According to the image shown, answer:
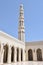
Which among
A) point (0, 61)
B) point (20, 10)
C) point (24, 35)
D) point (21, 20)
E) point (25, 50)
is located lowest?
point (0, 61)

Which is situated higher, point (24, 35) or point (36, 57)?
point (24, 35)

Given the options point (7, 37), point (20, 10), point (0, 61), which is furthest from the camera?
point (20, 10)

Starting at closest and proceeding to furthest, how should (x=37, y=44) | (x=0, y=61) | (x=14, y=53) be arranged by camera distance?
1. (x=0, y=61)
2. (x=14, y=53)
3. (x=37, y=44)

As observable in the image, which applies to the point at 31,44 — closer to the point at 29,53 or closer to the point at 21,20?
the point at 29,53

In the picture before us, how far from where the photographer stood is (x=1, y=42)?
15.2 m

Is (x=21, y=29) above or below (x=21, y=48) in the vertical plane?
above

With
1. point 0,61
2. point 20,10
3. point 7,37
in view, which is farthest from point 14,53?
point 20,10

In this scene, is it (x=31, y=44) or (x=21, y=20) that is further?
(x=21, y=20)

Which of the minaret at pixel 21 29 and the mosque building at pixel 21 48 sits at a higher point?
the minaret at pixel 21 29

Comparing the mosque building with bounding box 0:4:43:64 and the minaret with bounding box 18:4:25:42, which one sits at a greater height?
the minaret with bounding box 18:4:25:42

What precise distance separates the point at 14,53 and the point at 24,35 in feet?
25.0

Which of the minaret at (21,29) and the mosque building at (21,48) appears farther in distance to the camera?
the minaret at (21,29)

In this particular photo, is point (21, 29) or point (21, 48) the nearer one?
point (21, 48)

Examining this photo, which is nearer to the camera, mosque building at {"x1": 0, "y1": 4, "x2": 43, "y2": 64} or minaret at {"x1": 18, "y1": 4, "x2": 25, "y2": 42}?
mosque building at {"x1": 0, "y1": 4, "x2": 43, "y2": 64}
